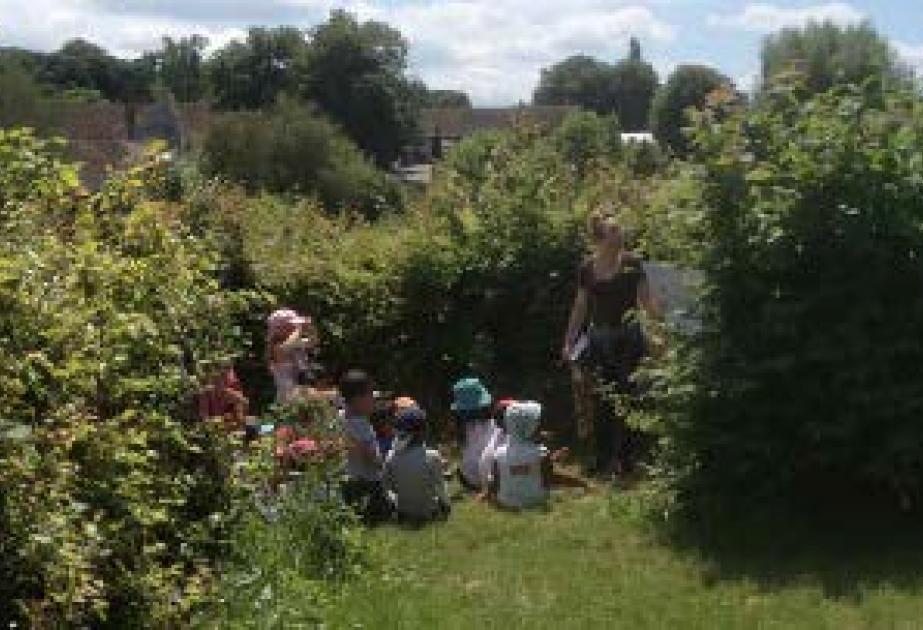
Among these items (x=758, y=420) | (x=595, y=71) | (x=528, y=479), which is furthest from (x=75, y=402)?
(x=595, y=71)

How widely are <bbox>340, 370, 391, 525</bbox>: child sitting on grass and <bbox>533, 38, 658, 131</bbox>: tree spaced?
118947mm

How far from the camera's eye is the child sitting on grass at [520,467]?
9.51 meters

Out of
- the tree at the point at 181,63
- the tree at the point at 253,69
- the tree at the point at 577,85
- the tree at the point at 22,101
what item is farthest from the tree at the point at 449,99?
the tree at the point at 22,101

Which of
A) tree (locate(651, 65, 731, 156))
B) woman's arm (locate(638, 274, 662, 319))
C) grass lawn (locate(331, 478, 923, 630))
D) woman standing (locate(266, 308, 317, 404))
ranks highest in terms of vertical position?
tree (locate(651, 65, 731, 156))

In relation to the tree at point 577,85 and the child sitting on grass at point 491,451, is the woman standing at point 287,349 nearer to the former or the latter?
the child sitting on grass at point 491,451

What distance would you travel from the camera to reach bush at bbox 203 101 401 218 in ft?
162

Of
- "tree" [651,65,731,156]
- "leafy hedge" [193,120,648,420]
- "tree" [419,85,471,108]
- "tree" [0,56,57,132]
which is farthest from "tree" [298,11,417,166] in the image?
"leafy hedge" [193,120,648,420]

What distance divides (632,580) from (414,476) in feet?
6.82

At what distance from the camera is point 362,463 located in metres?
9.17

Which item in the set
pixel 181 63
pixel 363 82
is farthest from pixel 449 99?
pixel 363 82

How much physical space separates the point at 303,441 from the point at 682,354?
86.5 inches

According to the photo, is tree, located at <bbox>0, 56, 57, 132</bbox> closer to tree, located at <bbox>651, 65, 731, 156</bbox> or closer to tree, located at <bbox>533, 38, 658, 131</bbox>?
tree, located at <bbox>651, 65, 731, 156</bbox>

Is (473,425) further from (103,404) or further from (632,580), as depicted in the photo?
(103,404)

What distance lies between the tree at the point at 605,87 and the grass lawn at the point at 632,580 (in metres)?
120
